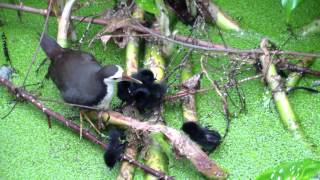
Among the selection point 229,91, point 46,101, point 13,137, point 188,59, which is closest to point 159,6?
point 188,59

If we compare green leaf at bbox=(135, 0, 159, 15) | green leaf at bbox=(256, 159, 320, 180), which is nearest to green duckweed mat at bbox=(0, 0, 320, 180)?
green leaf at bbox=(135, 0, 159, 15)

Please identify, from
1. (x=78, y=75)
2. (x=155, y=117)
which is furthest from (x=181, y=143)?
(x=78, y=75)

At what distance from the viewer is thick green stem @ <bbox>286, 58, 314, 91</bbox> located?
210 cm

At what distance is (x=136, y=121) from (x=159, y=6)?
1.47 ft

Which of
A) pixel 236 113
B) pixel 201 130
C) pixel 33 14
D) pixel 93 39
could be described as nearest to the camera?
pixel 201 130

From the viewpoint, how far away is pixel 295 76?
2115 millimetres

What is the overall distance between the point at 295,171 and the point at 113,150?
0.81 meters

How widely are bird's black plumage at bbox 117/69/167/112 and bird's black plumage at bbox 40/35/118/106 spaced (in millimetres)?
86

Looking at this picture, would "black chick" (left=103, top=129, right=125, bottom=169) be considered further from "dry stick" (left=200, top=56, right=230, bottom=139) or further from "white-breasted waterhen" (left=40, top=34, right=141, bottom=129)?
"dry stick" (left=200, top=56, right=230, bottom=139)

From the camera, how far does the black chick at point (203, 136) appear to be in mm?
1879

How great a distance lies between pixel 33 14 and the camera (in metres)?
2.44

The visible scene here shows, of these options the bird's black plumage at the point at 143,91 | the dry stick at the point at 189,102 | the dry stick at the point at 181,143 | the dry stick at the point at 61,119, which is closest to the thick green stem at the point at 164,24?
the dry stick at the point at 189,102

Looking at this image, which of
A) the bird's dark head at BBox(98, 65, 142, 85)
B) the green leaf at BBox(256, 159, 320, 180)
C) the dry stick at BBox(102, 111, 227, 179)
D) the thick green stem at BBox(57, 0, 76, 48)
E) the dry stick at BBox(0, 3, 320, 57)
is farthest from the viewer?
the thick green stem at BBox(57, 0, 76, 48)

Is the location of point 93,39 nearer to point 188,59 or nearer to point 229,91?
point 188,59
